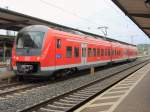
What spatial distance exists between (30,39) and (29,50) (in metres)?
0.69

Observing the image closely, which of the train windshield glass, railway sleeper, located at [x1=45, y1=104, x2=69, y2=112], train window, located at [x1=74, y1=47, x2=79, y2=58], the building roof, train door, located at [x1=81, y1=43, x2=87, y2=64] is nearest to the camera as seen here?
railway sleeper, located at [x1=45, y1=104, x2=69, y2=112]

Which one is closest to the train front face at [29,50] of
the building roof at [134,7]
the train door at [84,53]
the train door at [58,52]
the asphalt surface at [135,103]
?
the train door at [58,52]

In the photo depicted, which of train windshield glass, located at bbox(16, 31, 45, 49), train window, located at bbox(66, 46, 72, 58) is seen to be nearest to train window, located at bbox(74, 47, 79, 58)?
train window, located at bbox(66, 46, 72, 58)

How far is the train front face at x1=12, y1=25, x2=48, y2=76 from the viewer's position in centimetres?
1653

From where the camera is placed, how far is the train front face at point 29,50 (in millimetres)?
16531

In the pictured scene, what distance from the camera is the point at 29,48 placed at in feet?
55.7

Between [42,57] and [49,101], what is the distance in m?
5.61

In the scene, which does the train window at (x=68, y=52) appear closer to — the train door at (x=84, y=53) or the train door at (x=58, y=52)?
the train door at (x=58, y=52)

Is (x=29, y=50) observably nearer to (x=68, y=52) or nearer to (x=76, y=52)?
(x=68, y=52)

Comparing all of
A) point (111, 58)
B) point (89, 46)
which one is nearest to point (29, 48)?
point (89, 46)

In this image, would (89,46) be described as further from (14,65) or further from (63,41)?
(14,65)

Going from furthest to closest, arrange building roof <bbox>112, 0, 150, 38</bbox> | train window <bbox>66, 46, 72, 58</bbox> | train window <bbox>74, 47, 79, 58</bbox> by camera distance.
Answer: train window <bbox>74, 47, 79, 58</bbox>, train window <bbox>66, 46, 72, 58</bbox>, building roof <bbox>112, 0, 150, 38</bbox>

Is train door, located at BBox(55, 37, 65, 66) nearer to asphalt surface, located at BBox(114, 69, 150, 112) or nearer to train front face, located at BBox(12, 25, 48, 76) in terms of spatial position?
train front face, located at BBox(12, 25, 48, 76)

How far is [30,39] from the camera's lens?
56.5ft
